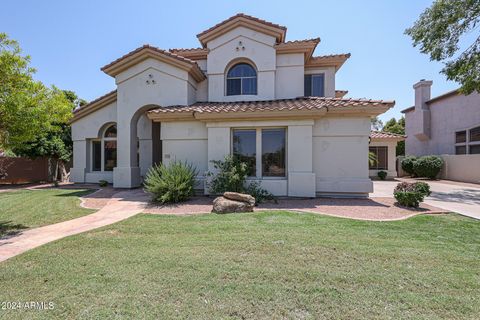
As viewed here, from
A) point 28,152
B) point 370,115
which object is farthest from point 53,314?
point 28,152

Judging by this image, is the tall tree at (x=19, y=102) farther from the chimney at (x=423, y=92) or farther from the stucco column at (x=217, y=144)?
the chimney at (x=423, y=92)

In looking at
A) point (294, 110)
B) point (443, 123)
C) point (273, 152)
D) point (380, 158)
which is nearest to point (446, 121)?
point (443, 123)

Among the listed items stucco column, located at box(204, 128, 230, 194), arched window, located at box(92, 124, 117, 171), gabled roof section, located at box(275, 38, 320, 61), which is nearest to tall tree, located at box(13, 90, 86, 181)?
arched window, located at box(92, 124, 117, 171)

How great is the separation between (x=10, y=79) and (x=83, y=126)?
10.6 meters

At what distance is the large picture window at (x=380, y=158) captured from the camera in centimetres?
2292

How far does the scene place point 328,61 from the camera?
47.2 ft

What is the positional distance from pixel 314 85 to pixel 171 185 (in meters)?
11.0

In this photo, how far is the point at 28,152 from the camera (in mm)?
16844

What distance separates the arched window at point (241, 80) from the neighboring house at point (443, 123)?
19.1m

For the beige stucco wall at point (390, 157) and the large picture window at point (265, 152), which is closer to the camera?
the large picture window at point (265, 152)

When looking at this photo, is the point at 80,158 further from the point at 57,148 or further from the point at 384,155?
the point at 384,155

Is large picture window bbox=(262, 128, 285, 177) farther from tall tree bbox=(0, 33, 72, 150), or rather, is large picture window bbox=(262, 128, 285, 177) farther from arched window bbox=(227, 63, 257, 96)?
tall tree bbox=(0, 33, 72, 150)

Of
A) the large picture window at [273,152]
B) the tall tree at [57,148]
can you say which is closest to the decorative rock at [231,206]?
the large picture window at [273,152]

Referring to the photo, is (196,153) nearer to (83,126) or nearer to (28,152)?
(83,126)
